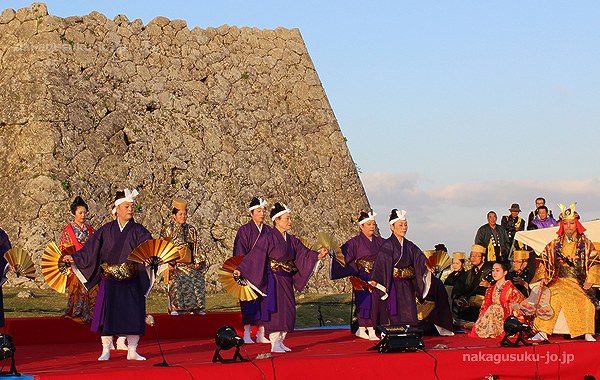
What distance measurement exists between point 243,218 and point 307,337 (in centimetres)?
836

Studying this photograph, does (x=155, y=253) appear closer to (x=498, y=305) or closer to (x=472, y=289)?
(x=498, y=305)

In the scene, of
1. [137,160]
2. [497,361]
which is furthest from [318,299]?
[497,361]

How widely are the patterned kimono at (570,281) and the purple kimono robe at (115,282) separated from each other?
476cm

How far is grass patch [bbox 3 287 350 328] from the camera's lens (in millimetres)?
17125

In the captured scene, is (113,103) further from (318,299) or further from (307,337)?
(307,337)

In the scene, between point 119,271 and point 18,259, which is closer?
point 119,271

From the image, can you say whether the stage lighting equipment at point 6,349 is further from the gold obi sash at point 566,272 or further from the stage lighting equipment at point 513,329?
the gold obi sash at point 566,272

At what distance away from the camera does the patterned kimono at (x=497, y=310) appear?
12.8 meters

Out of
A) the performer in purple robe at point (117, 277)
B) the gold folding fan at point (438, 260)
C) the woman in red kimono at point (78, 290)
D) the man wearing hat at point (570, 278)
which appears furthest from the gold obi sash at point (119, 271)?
the man wearing hat at point (570, 278)

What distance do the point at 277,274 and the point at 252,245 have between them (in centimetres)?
139

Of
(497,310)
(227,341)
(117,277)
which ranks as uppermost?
(117,277)

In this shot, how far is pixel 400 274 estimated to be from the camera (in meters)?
12.8

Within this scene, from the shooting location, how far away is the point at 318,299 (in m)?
20.3

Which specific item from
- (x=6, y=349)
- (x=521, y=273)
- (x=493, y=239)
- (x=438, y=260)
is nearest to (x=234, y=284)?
(x=438, y=260)
